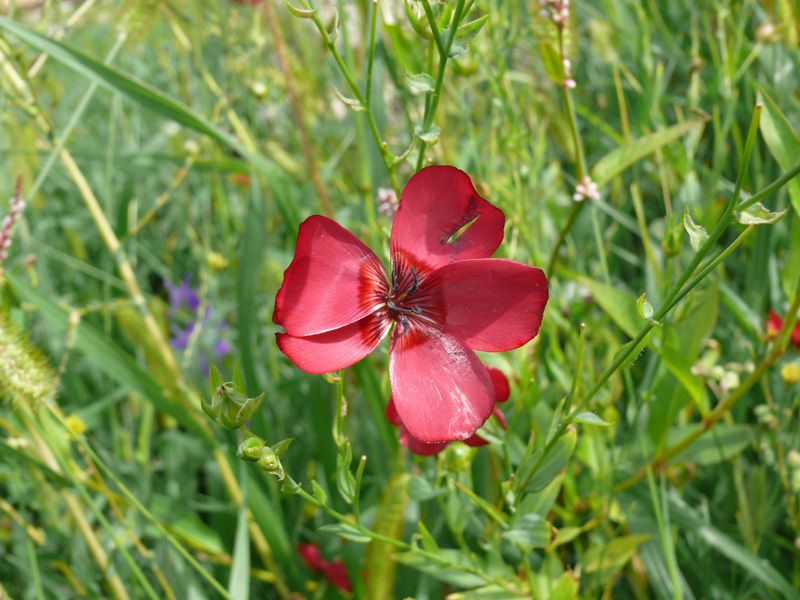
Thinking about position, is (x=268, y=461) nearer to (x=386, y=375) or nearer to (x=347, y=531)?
(x=347, y=531)

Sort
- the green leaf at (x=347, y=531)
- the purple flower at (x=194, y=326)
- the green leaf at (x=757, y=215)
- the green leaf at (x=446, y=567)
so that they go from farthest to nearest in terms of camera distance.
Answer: the purple flower at (x=194, y=326), the green leaf at (x=446, y=567), the green leaf at (x=347, y=531), the green leaf at (x=757, y=215)

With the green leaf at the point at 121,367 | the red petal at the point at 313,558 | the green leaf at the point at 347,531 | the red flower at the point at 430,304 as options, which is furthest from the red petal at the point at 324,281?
the red petal at the point at 313,558

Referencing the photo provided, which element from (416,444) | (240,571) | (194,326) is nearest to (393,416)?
(416,444)

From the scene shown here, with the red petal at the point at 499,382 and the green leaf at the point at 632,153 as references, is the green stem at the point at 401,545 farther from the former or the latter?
the green leaf at the point at 632,153

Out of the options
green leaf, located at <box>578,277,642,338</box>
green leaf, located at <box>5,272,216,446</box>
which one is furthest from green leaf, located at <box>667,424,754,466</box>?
green leaf, located at <box>5,272,216,446</box>

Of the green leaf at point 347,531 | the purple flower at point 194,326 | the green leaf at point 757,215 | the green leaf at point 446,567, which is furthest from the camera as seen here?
the purple flower at point 194,326

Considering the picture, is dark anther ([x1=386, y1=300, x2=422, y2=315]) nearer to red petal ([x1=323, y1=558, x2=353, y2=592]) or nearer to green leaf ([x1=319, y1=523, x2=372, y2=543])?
green leaf ([x1=319, y1=523, x2=372, y2=543])
